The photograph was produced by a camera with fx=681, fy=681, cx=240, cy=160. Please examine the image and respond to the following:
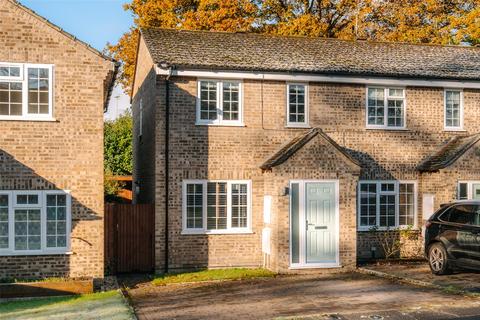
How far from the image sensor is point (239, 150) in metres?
19.7

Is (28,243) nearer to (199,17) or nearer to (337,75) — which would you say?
(337,75)

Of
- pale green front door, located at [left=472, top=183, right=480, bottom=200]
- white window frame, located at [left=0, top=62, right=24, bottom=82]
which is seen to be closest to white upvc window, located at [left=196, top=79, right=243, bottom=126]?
white window frame, located at [left=0, top=62, right=24, bottom=82]

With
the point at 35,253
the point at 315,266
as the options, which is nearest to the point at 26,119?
the point at 35,253

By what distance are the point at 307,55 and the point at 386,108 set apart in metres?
2.97

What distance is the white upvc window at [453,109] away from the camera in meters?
21.6

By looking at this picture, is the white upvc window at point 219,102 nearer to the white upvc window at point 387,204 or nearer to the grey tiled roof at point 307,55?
the grey tiled roof at point 307,55

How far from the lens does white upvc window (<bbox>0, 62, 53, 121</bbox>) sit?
16578 millimetres

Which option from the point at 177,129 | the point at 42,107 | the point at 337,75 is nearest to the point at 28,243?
the point at 42,107

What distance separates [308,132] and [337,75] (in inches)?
76.7

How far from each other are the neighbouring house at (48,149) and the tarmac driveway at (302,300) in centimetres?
216

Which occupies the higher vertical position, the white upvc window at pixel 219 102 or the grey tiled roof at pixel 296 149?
the white upvc window at pixel 219 102

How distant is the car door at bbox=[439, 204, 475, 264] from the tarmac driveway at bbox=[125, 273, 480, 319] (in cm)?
147

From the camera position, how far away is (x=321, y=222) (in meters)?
18.9

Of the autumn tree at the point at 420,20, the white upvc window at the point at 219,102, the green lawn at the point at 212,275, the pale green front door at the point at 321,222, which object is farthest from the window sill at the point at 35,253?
the autumn tree at the point at 420,20
